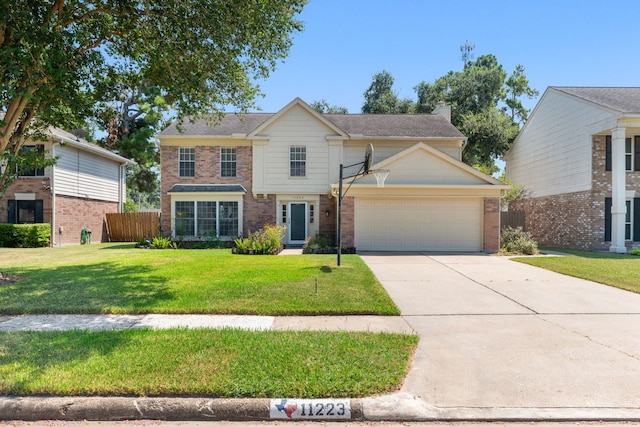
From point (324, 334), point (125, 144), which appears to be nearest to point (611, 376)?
point (324, 334)

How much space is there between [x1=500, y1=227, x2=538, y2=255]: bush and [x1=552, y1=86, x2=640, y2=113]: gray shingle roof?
6515 mm

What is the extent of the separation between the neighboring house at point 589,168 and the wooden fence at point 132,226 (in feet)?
71.0

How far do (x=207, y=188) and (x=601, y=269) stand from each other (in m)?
16.1

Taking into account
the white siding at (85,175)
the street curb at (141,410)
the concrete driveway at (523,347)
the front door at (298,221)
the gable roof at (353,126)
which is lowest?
the street curb at (141,410)

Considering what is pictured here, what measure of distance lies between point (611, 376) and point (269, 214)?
1565cm

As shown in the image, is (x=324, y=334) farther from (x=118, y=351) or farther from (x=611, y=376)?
(x=611, y=376)

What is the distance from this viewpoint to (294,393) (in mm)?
3566

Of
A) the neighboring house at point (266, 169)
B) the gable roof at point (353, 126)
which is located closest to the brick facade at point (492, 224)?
the neighboring house at point (266, 169)

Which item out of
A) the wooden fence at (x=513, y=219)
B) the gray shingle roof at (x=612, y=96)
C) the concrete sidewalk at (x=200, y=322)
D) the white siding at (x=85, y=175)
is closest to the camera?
the concrete sidewalk at (x=200, y=322)

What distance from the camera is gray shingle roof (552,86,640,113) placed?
1616 cm

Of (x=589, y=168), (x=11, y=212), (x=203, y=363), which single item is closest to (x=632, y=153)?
(x=589, y=168)

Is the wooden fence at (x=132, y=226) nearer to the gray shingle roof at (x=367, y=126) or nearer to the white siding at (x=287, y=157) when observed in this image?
the gray shingle roof at (x=367, y=126)

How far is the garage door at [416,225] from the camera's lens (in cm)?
1619

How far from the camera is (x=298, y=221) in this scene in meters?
18.6
